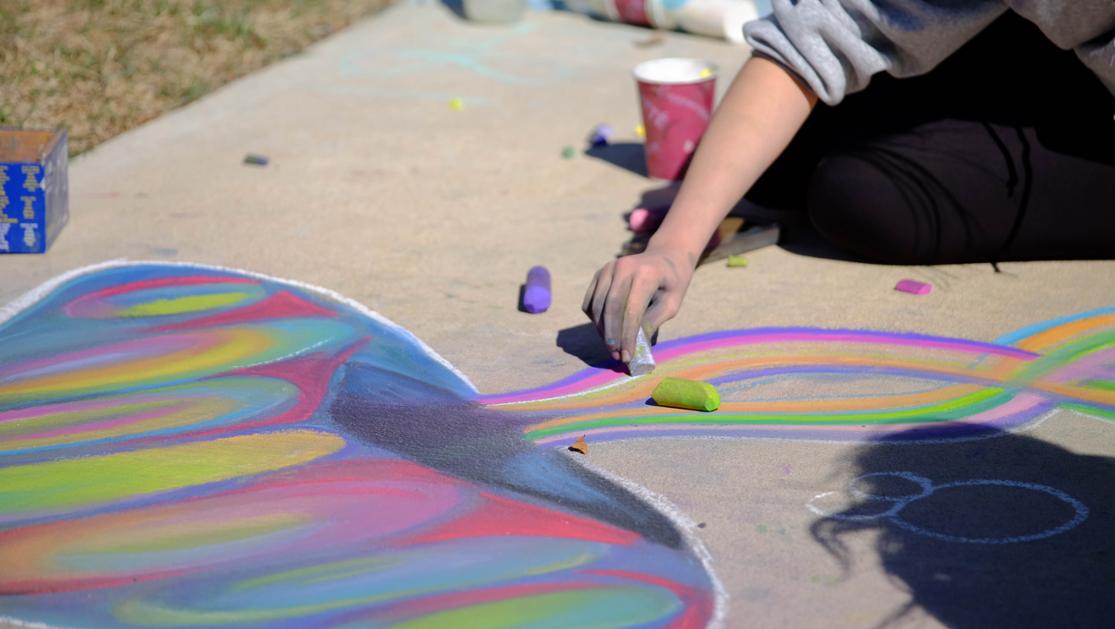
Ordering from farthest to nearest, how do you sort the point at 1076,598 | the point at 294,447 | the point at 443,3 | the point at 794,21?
the point at 443,3 → the point at 794,21 → the point at 294,447 → the point at 1076,598

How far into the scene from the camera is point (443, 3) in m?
4.96

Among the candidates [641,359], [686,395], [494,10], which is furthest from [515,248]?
[494,10]

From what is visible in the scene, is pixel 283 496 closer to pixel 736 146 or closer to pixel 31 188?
pixel 736 146

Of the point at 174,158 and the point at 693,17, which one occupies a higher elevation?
the point at 693,17

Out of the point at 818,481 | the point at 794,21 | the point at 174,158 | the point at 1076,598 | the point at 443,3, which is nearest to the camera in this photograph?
the point at 1076,598

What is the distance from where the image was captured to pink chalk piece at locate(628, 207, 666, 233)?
9.36ft

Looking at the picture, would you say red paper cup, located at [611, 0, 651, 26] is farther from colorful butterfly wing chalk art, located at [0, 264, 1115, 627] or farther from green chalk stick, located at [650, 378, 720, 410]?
green chalk stick, located at [650, 378, 720, 410]

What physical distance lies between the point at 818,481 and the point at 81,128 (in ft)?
8.15

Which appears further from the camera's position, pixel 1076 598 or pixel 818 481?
pixel 818 481

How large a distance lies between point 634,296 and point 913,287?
755mm

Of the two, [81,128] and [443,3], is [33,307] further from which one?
[443,3]

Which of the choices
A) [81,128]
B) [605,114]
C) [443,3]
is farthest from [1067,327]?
[443,3]

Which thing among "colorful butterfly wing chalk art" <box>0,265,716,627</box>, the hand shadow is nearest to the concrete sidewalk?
the hand shadow

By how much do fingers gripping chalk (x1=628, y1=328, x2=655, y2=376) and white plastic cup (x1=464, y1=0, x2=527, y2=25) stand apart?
2.74m
